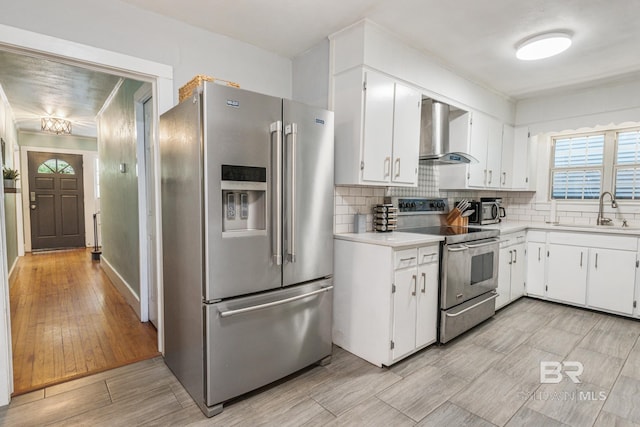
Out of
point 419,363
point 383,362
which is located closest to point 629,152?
point 419,363

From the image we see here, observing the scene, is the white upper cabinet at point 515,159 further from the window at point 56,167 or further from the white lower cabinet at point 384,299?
the window at point 56,167

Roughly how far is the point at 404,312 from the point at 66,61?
284 centimetres

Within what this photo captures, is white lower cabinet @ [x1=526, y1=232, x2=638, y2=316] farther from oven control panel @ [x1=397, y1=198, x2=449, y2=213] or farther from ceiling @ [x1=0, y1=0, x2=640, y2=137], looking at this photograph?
ceiling @ [x1=0, y1=0, x2=640, y2=137]

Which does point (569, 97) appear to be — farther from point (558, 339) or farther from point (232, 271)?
point (232, 271)

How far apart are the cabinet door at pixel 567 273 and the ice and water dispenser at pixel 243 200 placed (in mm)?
3628

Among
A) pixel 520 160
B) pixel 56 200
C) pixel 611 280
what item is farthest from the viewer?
pixel 56 200

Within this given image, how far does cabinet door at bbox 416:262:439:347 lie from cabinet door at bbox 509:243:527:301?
1630 mm

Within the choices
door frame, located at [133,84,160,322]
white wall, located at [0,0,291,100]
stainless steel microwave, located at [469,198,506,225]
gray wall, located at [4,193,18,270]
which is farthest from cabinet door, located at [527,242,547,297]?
gray wall, located at [4,193,18,270]

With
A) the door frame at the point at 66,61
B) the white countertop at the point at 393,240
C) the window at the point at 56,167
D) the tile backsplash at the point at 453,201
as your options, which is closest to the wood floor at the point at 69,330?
the door frame at the point at 66,61

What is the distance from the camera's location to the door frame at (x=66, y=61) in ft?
6.07

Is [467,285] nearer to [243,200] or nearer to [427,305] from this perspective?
[427,305]

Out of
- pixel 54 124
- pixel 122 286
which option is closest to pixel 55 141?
pixel 54 124

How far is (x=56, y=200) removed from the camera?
703cm

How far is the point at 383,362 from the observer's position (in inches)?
92.4
